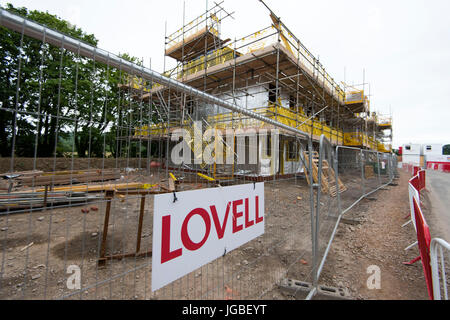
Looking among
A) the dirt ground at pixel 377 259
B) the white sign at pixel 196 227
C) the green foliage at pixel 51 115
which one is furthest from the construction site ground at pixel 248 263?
the green foliage at pixel 51 115

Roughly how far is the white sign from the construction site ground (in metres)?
0.55

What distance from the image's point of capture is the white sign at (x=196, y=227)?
1.30m

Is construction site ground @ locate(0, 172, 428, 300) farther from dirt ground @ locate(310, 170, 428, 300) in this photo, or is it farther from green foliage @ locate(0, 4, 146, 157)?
green foliage @ locate(0, 4, 146, 157)

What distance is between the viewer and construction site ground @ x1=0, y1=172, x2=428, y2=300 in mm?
2608

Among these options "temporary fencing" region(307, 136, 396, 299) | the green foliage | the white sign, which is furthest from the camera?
"temporary fencing" region(307, 136, 396, 299)

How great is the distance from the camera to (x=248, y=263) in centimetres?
329

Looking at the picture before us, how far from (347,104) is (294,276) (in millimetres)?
20005

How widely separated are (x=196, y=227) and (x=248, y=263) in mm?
2203

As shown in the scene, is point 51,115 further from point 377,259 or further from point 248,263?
point 377,259

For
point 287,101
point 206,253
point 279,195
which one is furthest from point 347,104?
point 206,253

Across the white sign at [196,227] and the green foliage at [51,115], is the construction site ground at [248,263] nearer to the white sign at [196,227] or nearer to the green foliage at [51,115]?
the white sign at [196,227]

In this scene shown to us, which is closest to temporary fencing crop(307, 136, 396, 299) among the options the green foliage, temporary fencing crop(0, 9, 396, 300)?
temporary fencing crop(0, 9, 396, 300)
